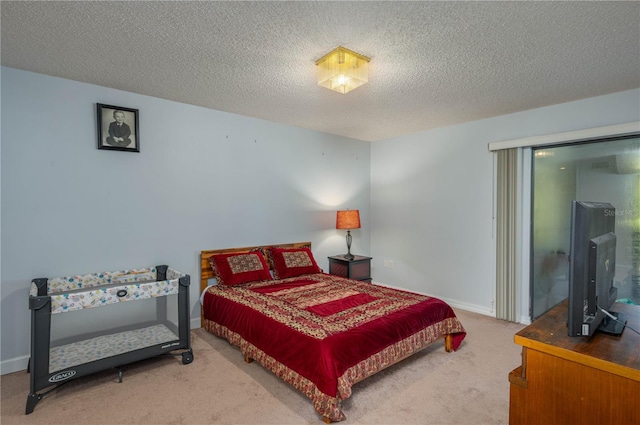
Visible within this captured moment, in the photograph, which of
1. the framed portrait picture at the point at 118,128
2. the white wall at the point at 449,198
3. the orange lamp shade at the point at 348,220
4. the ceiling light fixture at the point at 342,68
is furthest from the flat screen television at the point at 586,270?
the framed portrait picture at the point at 118,128

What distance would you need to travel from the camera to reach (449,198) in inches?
172

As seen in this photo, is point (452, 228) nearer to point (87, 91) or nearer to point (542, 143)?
point (542, 143)

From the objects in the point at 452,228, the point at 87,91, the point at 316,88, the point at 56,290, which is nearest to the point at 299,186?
the point at 316,88

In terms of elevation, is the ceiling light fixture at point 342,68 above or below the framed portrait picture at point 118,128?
above

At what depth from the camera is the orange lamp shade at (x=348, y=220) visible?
4.54 meters

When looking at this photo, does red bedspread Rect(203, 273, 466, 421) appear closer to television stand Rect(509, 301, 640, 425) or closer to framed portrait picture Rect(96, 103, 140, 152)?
television stand Rect(509, 301, 640, 425)

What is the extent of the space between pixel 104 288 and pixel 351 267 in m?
2.79

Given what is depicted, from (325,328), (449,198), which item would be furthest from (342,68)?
(449,198)

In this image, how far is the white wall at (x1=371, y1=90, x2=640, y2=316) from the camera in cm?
350

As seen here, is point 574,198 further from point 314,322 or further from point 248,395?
point 248,395

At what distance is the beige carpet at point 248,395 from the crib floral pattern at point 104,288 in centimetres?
64

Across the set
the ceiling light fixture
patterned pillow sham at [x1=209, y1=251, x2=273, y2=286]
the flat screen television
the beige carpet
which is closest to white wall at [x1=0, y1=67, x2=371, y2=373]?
patterned pillow sham at [x1=209, y1=251, x2=273, y2=286]

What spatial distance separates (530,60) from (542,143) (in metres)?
1.38

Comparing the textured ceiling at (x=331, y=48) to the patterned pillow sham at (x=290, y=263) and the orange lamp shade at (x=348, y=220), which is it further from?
the patterned pillow sham at (x=290, y=263)
